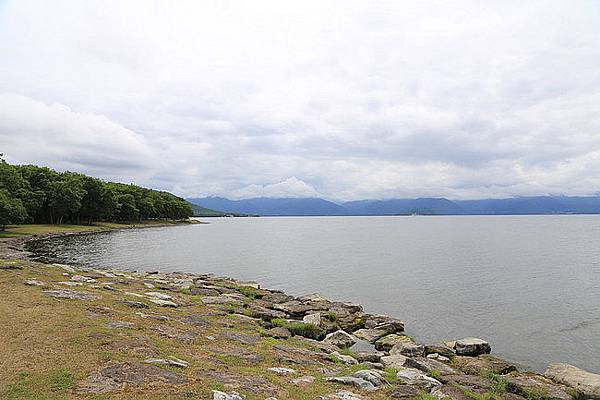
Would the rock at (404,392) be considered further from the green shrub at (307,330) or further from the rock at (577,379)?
the green shrub at (307,330)

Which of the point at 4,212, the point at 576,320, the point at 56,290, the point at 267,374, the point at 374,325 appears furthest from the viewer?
the point at 4,212

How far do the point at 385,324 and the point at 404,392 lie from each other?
14478 millimetres

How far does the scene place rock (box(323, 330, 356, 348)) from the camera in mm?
22891

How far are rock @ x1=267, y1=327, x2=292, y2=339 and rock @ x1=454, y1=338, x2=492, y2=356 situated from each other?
9438 millimetres

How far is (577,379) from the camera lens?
62.6 feet

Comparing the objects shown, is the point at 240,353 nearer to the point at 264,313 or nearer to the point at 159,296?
the point at 264,313

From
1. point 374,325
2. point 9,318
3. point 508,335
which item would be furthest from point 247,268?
point 9,318

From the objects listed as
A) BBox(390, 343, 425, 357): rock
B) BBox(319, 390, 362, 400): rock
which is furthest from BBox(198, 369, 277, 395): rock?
BBox(390, 343, 425, 357): rock

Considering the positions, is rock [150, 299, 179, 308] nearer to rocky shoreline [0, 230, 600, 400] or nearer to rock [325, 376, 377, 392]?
rocky shoreline [0, 230, 600, 400]

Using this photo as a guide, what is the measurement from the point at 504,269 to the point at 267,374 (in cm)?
5340

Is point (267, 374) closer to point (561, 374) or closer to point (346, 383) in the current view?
point (346, 383)

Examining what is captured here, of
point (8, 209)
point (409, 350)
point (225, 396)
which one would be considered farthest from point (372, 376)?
point (8, 209)

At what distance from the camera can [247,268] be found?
Answer: 59531mm

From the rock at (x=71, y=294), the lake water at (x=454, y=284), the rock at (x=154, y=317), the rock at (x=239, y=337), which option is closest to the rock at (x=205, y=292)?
the rock at (x=71, y=294)
